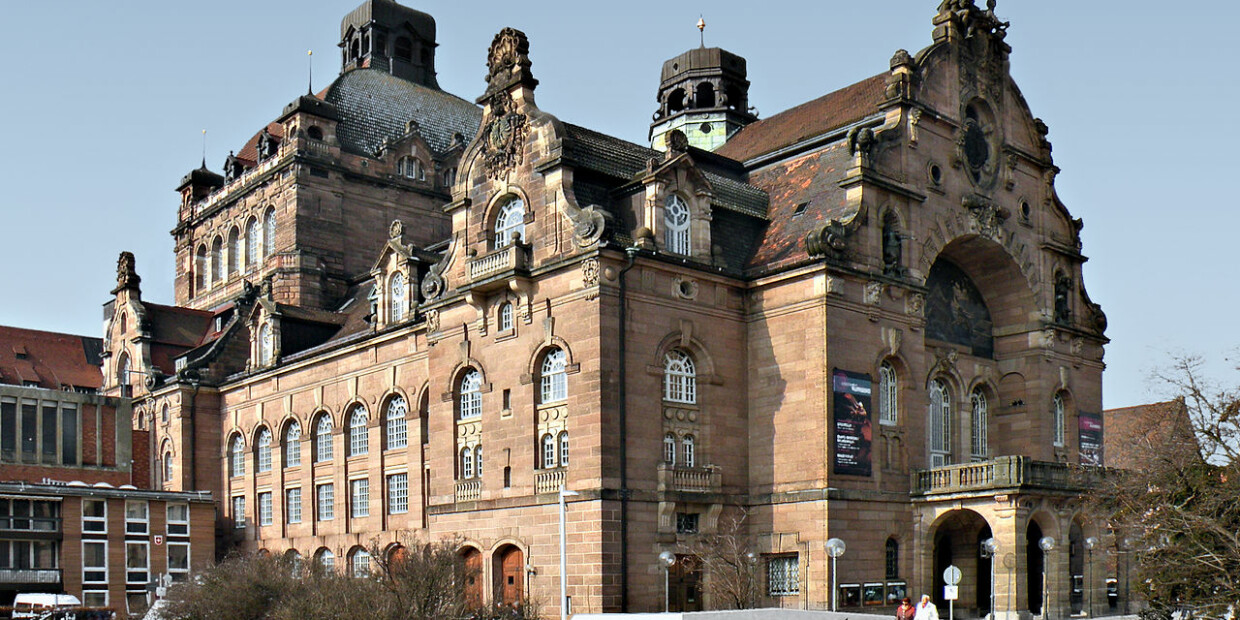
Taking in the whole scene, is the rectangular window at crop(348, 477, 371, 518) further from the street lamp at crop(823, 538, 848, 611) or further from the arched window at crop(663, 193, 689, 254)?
the street lamp at crop(823, 538, 848, 611)

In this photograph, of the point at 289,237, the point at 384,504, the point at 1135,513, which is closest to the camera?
the point at 1135,513

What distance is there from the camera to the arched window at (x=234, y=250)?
7850cm

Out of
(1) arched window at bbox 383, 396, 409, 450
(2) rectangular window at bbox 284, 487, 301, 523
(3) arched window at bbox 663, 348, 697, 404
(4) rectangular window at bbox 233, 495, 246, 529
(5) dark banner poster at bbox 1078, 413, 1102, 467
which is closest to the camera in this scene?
(3) arched window at bbox 663, 348, 697, 404

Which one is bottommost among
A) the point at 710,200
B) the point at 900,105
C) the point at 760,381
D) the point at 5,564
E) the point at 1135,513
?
the point at 5,564

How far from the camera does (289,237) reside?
7231 cm

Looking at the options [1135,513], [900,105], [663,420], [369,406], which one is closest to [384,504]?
[369,406]

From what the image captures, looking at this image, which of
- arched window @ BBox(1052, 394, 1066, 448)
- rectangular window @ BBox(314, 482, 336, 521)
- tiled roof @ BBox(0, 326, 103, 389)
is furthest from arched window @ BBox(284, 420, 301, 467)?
arched window @ BBox(1052, 394, 1066, 448)

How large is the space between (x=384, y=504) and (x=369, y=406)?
14.3ft

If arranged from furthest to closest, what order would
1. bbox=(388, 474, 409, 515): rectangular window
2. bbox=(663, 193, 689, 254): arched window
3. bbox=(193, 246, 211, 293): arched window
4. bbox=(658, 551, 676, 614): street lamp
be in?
bbox=(193, 246, 211, 293): arched window
bbox=(388, 474, 409, 515): rectangular window
bbox=(663, 193, 689, 254): arched window
bbox=(658, 551, 676, 614): street lamp

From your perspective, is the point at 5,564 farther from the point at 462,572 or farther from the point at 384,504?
the point at 462,572

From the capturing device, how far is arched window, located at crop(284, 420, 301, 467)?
65.2 m

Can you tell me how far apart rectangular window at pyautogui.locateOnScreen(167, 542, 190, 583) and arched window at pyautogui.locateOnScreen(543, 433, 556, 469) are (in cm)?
2593

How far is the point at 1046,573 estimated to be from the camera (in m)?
48.9

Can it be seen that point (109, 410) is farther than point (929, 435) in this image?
Yes
